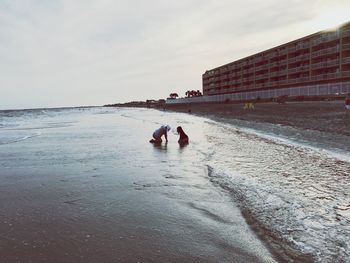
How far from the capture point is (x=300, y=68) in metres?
61.3

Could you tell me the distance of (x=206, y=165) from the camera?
8430mm

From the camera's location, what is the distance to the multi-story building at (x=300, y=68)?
5062cm

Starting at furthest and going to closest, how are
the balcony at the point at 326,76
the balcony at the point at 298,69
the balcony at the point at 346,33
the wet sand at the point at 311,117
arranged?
the balcony at the point at 298,69 < the balcony at the point at 326,76 < the balcony at the point at 346,33 < the wet sand at the point at 311,117

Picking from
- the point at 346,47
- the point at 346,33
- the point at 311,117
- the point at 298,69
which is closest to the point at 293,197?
the point at 311,117

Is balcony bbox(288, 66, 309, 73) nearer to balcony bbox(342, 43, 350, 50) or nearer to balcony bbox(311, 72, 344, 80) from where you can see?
balcony bbox(311, 72, 344, 80)

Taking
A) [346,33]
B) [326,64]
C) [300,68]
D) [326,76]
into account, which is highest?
[346,33]

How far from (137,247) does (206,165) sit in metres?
5.08

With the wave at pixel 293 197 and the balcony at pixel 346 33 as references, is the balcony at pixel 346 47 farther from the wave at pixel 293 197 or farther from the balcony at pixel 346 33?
the wave at pixel 293 197

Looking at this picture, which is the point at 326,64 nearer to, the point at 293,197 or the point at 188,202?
the point at 293,197

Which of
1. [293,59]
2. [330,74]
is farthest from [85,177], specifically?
[293,59]

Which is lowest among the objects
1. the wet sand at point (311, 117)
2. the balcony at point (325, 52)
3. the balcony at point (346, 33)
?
the wet sand at point (311, 117)

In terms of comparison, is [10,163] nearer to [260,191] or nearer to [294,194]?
[260,191]

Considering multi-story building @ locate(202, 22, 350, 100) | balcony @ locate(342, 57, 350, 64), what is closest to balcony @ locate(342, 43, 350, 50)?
multi-story building @ locate(202, 22, 350, 100)

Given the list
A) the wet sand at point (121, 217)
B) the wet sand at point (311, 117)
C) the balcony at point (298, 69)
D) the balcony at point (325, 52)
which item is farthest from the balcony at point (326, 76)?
the wet sand at point (121, 217)
